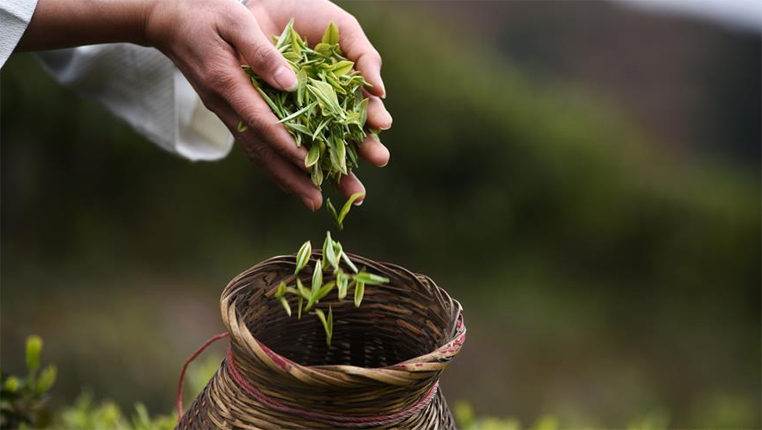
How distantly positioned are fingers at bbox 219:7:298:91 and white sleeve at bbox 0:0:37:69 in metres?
0.32

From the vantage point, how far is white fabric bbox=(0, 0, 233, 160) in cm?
170

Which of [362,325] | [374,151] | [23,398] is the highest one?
[374,151]

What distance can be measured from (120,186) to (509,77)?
6.75ft

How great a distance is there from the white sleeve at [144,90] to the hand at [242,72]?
40 cm

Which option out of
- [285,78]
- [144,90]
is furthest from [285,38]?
[144,90]

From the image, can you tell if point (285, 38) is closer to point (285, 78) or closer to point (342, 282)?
point (285, 78)

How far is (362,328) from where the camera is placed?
4.30 feet

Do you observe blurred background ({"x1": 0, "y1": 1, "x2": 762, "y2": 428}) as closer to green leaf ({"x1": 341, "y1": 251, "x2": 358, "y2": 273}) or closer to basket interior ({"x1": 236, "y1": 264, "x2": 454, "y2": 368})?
basket interior ({"x1": 236, "y1": 264, "x2": 454, "y2": 368})

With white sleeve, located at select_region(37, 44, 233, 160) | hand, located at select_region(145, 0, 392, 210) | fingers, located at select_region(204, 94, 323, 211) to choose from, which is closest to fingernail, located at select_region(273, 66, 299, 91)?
hand, located at select_region(145, 0, 392, 210)

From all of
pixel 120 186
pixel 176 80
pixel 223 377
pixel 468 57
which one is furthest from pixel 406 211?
pixel 223 377

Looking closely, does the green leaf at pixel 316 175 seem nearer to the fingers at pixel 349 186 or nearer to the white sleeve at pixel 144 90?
the fingers at pixel 349 186

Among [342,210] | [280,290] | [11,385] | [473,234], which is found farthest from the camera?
[473,234]

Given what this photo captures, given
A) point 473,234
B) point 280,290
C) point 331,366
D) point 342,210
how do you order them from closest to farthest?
point 331,366 < point 280,290 < point 342,210 < point 473,234

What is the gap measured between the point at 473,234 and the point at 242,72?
8.77 ft
